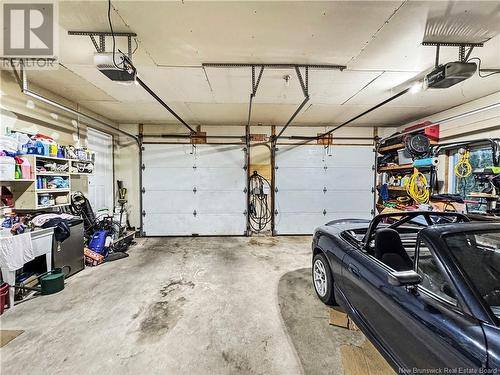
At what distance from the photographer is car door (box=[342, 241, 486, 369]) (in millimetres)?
1002

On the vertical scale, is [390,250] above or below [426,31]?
below

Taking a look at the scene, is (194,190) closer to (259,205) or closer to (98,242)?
(259,205)

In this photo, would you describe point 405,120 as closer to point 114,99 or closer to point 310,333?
point 310,333

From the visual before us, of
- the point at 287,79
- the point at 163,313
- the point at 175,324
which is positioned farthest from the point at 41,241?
the point at 287,79

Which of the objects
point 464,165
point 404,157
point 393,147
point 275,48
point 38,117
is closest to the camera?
point 275,48

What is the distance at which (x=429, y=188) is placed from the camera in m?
4.59

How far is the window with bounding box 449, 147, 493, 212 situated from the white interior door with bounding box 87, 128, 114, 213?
709cm

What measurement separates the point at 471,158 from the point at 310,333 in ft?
14.3

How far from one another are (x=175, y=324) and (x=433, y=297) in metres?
2.19

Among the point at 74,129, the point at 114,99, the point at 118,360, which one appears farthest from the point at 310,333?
the point at 74,129

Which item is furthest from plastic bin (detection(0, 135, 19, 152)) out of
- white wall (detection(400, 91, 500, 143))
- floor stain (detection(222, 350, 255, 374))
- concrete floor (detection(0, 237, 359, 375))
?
white wall (detection(400, 91, 500, 143))

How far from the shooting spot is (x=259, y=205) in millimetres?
6129

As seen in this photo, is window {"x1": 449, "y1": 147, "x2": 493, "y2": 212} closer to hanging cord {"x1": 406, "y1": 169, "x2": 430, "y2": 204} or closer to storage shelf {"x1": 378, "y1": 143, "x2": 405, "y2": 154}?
hanging cord {"x1": 406, "y1": 169, "x2": 430, "y2": 204}

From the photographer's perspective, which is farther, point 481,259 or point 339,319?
point 339,319
